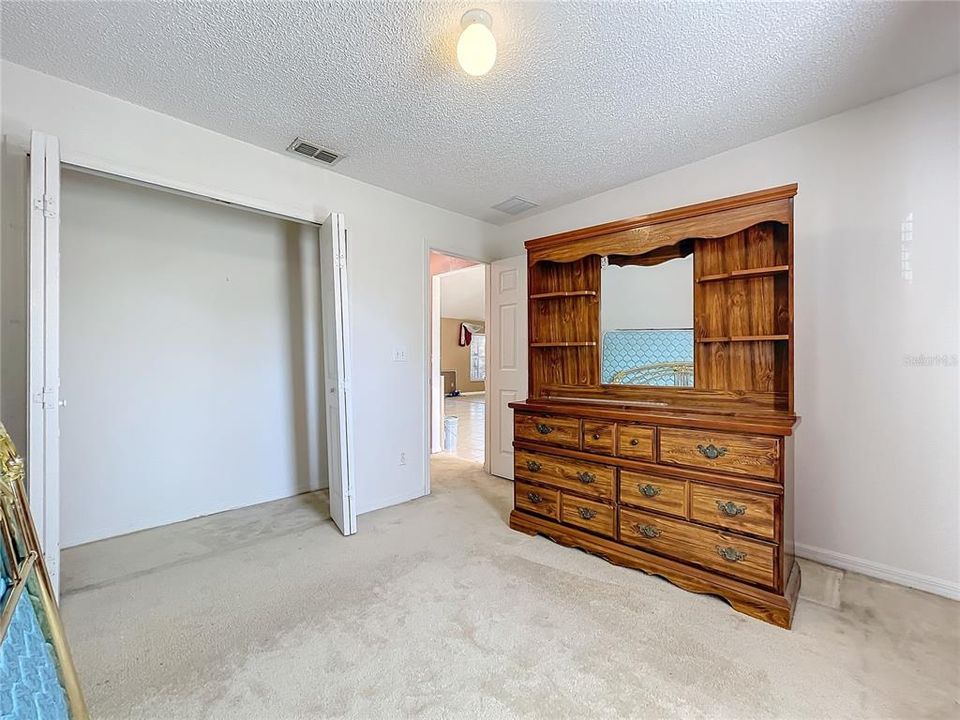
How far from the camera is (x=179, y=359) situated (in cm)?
309

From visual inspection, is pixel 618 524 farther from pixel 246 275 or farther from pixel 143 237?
pixel 143 237

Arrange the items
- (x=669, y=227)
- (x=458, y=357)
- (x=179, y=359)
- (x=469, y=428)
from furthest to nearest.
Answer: (x=458, y=357) → (x=469, y=428) → (x=179, y=359) → (x=669, y=227)

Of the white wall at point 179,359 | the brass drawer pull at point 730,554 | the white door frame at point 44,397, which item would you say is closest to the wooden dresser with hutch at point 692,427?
the brass drawer pull at point 730,554

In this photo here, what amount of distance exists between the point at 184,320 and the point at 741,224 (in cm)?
364

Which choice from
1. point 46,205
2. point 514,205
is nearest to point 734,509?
point 514,205

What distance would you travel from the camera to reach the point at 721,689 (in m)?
1.45

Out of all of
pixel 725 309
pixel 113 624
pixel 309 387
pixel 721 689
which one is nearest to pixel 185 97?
pixel 309 387

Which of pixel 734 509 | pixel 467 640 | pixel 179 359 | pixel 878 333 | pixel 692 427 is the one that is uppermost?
pixel 878 333

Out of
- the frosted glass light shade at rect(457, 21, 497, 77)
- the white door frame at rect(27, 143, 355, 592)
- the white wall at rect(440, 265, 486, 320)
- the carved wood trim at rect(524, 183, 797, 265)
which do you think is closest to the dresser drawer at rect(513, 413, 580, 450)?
the carved wood trim at rect(524, 183, 797, 265)

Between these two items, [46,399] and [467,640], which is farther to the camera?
[46,399]

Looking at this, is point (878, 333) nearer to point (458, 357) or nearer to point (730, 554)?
point (730, 554)

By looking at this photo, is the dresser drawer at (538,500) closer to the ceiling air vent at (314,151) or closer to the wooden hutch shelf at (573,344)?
the wooden hutch shelf at (573,344)

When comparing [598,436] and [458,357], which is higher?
[458,357]

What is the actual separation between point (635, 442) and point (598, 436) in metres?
0.21
